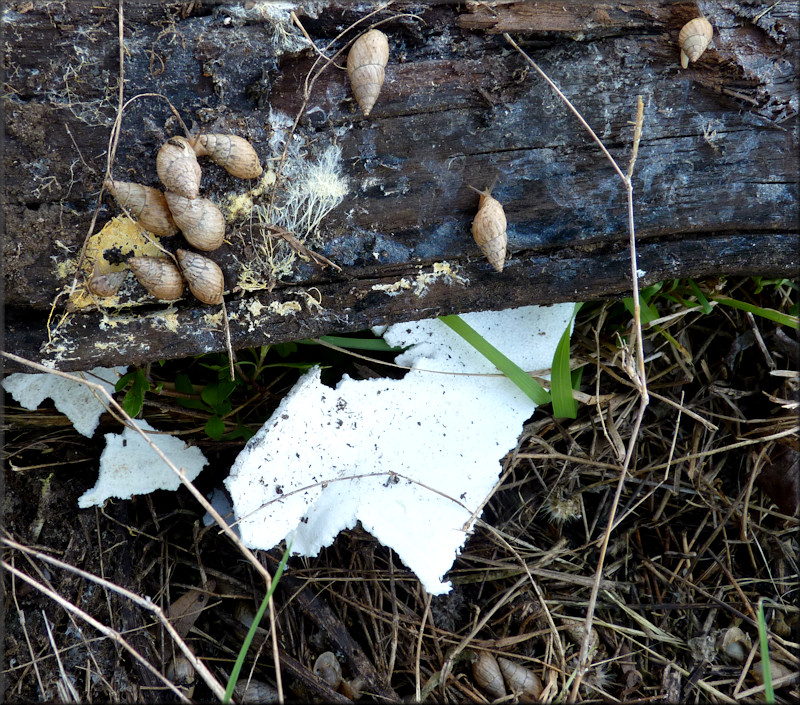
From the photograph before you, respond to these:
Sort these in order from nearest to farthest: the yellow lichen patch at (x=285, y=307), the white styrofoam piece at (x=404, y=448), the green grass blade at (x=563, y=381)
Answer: the yellow lichen patch at (x=285, y=307) → the white styrofoam piece at (x=404, y=448) → the green grass blade at (x=563, y=381)

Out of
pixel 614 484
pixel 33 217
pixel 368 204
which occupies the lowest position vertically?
pixel 614 484

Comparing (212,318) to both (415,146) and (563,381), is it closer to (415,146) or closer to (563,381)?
(415,146)

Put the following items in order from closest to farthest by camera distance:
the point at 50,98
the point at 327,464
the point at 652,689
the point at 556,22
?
the point at 50,98
the point at 556,22
the point at 327,464
the point at 652,689

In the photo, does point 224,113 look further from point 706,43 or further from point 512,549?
point 512,549

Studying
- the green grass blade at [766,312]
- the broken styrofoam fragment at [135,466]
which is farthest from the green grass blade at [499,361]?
the broken styrofoam fragment at [135,466]

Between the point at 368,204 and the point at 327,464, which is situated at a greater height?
the point at 368,204

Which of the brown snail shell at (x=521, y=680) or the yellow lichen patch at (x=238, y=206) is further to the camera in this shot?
the brown snail shell at (x=521, y=680)

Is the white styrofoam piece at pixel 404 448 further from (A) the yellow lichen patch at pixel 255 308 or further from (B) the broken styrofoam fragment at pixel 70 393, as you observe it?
(B) the broken styrofoam fragment at pixel 70 393

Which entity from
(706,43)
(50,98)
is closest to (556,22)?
(706,43)

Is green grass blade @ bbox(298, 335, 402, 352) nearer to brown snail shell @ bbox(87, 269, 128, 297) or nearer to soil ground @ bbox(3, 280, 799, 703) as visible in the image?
soil ground @ bbox(3, 280, 799, 703)
